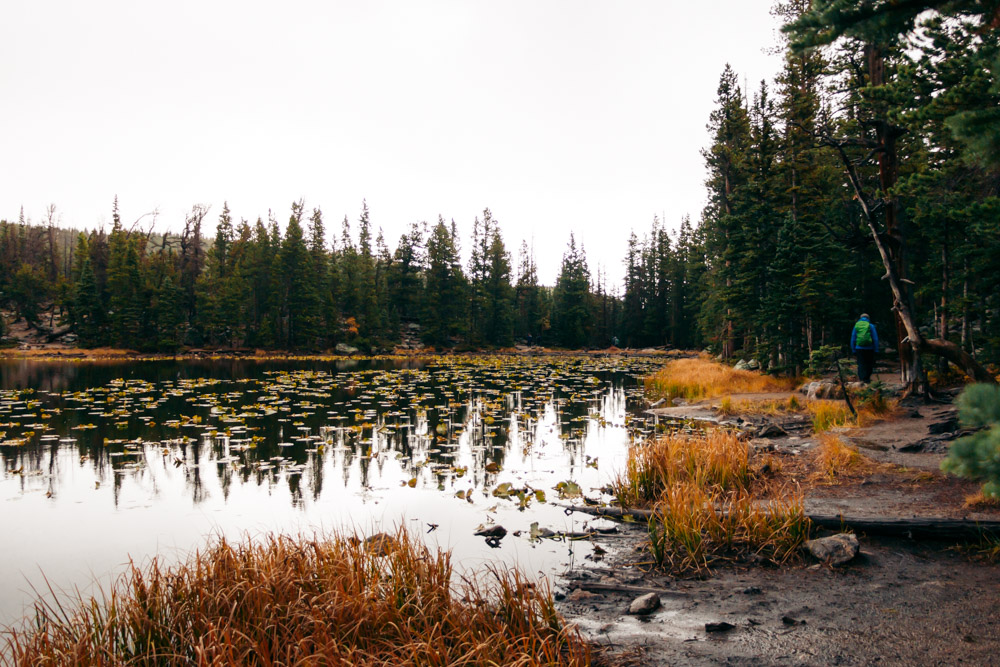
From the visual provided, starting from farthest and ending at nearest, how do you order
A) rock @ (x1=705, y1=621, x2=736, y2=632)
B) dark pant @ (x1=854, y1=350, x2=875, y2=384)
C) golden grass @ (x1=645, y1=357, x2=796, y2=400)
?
golden grass @ (x1=645, y1=357, x2=796, y2=400), dark pant @ (x1=854, y1=350, x2=875, y2=384), rock @ (x1=705, y1=621, x2=736, y2=632)

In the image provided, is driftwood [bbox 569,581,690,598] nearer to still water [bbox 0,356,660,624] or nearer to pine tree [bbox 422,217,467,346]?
still water [bbox 0,356,660,624]

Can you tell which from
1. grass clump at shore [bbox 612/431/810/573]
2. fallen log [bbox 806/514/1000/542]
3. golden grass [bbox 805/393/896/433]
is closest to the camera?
fallen log [bbox 806/514/1000/542]

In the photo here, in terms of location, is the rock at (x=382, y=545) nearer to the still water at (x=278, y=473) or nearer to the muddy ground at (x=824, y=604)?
the still water at (x=278, y=473)

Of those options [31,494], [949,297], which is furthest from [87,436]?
[949,297]

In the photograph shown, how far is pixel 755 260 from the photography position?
24188 millimetres

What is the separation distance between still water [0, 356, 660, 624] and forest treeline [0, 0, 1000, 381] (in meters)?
6.72

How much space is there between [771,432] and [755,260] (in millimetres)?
13456

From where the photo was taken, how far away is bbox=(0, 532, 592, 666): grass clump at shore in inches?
139

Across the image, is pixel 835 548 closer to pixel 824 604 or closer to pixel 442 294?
pixel 824 604

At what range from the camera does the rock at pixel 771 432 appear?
12.8 meters

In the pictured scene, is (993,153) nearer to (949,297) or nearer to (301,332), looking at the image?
(949,297)

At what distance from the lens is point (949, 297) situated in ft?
62.2

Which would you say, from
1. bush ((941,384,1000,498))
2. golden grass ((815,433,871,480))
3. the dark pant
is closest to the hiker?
the dark pant

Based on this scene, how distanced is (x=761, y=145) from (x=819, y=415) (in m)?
17.7
